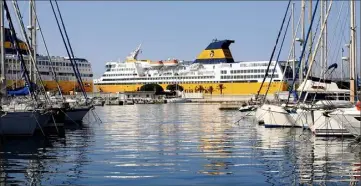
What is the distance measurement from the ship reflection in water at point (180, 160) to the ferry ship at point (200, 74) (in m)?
90.1

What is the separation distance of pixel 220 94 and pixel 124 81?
28168 mm

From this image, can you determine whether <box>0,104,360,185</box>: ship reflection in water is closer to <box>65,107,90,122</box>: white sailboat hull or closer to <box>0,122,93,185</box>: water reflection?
<box>0,122,93,185</box>: water reflection

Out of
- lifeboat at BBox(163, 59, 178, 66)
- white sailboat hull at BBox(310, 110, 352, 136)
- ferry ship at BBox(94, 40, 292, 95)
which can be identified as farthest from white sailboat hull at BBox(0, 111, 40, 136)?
lifeboat at BBox(163, 59, 178, 66)

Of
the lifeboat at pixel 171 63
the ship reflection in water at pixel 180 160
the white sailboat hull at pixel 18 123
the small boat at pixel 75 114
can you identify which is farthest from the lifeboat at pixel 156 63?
the white sailboat hull at pixel 18 123

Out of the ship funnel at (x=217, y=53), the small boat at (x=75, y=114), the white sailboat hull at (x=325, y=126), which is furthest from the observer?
the ship funnel at (x=217, y=53)

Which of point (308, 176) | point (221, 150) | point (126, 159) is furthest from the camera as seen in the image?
point (221, 150)

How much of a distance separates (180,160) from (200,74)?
110m

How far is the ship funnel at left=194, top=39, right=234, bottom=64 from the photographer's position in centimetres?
12985

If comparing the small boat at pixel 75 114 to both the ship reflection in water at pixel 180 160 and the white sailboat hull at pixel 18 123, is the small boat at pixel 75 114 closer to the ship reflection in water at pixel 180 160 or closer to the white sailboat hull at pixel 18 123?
the ship reflection in water at pixel 180 160

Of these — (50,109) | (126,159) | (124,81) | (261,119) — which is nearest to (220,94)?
(124,81)

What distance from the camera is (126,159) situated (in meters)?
18.5

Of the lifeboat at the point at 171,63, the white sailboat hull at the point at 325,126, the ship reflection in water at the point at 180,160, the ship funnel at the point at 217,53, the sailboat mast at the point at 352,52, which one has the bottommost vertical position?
the ship reflection in water at the point at 180,160

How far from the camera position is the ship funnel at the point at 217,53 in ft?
426

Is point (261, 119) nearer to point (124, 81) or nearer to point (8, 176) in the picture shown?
point (8, 176)
